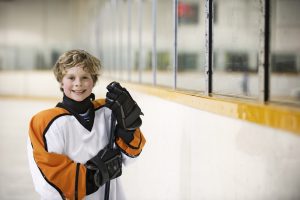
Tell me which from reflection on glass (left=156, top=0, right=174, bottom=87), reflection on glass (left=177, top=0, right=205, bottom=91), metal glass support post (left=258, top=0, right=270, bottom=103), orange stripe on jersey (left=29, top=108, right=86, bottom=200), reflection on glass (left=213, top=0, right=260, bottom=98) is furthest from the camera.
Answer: reflection on glass (left=156, top=0, right=174, bottom=87)

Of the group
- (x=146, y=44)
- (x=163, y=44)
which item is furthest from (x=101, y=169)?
(x=146, y=44)

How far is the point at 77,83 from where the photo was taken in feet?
7.57

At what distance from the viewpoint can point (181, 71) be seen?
3789mm

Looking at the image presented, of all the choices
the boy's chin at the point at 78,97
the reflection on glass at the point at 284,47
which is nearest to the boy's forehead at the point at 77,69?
the boy's chin at the point at 78,97

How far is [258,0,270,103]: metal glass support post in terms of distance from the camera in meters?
1.92

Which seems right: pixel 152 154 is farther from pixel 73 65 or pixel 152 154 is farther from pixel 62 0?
pixel 62 0

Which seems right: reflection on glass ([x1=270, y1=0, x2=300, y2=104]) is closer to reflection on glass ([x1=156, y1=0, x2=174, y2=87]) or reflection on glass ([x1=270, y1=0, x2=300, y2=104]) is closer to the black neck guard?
the black neck guard

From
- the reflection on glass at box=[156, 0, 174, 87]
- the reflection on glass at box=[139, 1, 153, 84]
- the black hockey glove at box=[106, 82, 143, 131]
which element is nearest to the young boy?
the black hockey glove at box=[106, 82, 143, 131]

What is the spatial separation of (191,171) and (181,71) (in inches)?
43.5

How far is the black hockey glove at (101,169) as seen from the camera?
224cm

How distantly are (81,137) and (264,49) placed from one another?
0.87 metres

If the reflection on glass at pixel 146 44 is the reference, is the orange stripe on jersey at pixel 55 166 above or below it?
below

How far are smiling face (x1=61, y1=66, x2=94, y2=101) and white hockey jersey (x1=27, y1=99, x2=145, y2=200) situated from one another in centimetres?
9

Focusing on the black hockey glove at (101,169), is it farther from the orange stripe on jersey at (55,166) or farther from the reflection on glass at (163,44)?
the reflection on glass at (163,44)
